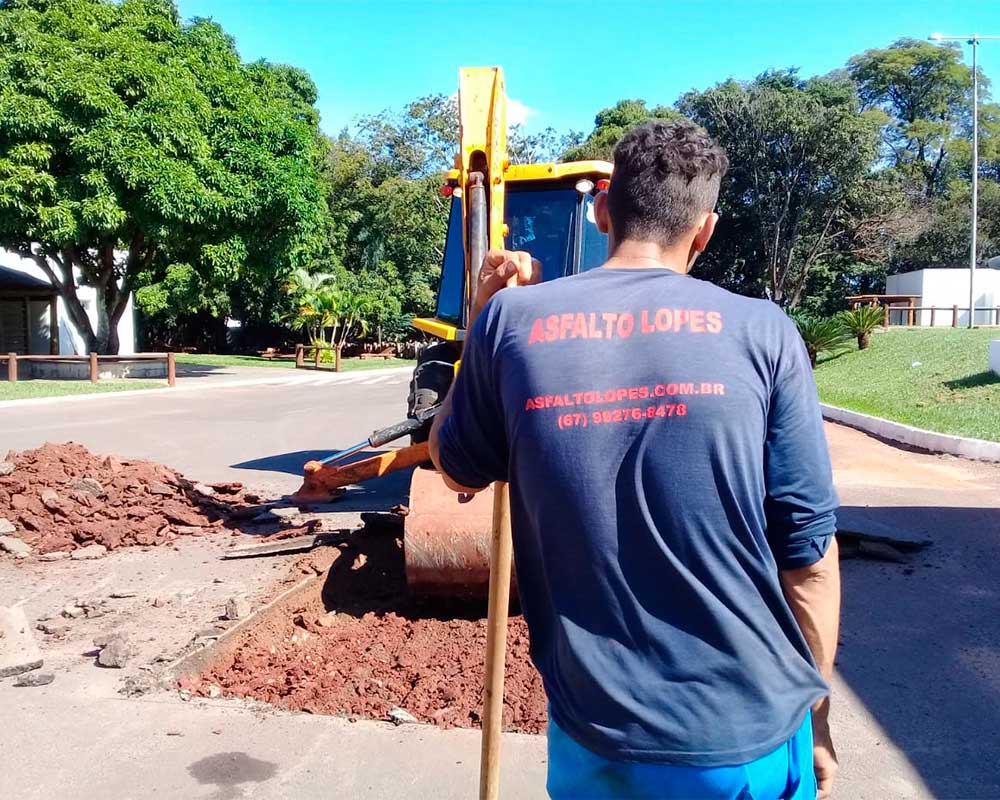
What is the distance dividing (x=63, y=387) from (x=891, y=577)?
21050 mm

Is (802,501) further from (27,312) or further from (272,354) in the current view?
(272,354)

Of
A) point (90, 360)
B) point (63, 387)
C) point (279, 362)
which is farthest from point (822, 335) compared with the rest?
point (279, 362)

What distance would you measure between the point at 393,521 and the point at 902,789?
338cm

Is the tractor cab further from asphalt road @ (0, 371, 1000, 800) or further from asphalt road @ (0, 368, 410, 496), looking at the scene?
asphalt road @ (0, 368, 410, 496)

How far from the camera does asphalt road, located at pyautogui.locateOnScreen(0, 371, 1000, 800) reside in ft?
13.0

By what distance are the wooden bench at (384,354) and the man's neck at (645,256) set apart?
4407 centimetres

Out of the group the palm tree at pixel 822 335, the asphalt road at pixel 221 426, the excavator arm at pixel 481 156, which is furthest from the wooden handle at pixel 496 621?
the palm tree at pixel 822 335

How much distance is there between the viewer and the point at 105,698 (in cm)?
445

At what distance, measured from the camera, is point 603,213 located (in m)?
1.96

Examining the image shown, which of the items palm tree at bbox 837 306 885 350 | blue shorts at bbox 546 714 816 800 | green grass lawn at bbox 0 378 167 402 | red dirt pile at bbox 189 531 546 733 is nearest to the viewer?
blue shorts at bbox 546 714 816 800

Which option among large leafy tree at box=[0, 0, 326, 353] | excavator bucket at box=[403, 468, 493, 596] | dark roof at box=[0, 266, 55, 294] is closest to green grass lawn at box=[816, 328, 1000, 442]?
excavator bucket at box=[403, 468, 493, 596]

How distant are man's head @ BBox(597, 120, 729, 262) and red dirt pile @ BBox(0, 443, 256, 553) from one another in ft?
21.7

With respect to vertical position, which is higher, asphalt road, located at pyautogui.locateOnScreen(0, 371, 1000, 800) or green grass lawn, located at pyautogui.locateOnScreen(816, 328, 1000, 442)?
green grass lawn, located at pyautogui.locateOnScreen(816, 328, 1000, 442)

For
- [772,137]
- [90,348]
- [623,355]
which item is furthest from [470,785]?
[772,137]
